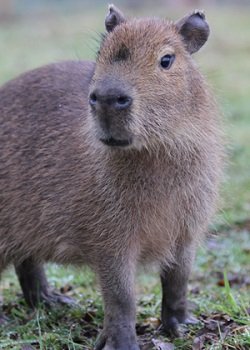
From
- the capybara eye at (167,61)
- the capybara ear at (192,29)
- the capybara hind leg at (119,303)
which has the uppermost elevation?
the capybara ear at (192,29)

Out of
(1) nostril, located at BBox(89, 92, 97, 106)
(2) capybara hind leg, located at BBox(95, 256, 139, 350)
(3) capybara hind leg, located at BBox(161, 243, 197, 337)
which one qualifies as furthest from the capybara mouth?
(3) capybara hind leg, located at BBox(161, 243, 197, 337)

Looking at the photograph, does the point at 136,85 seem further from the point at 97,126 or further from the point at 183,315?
the point at 183,315

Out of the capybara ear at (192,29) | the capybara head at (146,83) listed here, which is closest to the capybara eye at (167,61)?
the capybara head at (146,83)

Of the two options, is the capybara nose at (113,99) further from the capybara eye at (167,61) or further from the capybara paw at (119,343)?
the capybara paw at (119,343)

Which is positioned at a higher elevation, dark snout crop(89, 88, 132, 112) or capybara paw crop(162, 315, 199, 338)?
dark snout crop(89, 88, 132, 112)

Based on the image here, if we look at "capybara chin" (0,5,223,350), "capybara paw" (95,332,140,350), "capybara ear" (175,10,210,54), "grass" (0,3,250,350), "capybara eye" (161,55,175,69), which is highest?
"capybara ear" (175,10,210,54)

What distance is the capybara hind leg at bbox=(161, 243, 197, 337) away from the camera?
471 cm

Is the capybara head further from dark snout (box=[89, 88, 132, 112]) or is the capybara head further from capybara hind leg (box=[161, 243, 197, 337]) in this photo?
capybara hind leg (box=[161, 243, 197, 337])

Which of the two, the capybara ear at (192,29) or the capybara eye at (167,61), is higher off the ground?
the capybara ear at (192,29)

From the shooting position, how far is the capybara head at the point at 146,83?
3734mm

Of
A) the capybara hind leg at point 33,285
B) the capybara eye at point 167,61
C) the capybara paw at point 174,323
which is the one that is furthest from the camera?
the capybara hind leg at point 33,285

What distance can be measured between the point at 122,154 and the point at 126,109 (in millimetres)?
556

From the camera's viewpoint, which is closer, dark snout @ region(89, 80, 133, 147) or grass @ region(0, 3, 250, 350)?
dark snout @ region(89, 80, 133, 147)

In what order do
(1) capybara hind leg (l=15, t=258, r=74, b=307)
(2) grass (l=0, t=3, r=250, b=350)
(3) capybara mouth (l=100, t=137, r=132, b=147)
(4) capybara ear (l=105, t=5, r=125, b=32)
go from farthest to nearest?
(1) capybara hind leg (l=15, t=258, r=74, b=307), (2) grass (l=0, t=3, r=250, b=350), (4) capybara ear (l=105, t=5, r=125, b=32), (3) capybara mouth (l=100, t=137, r=132, b=147)
